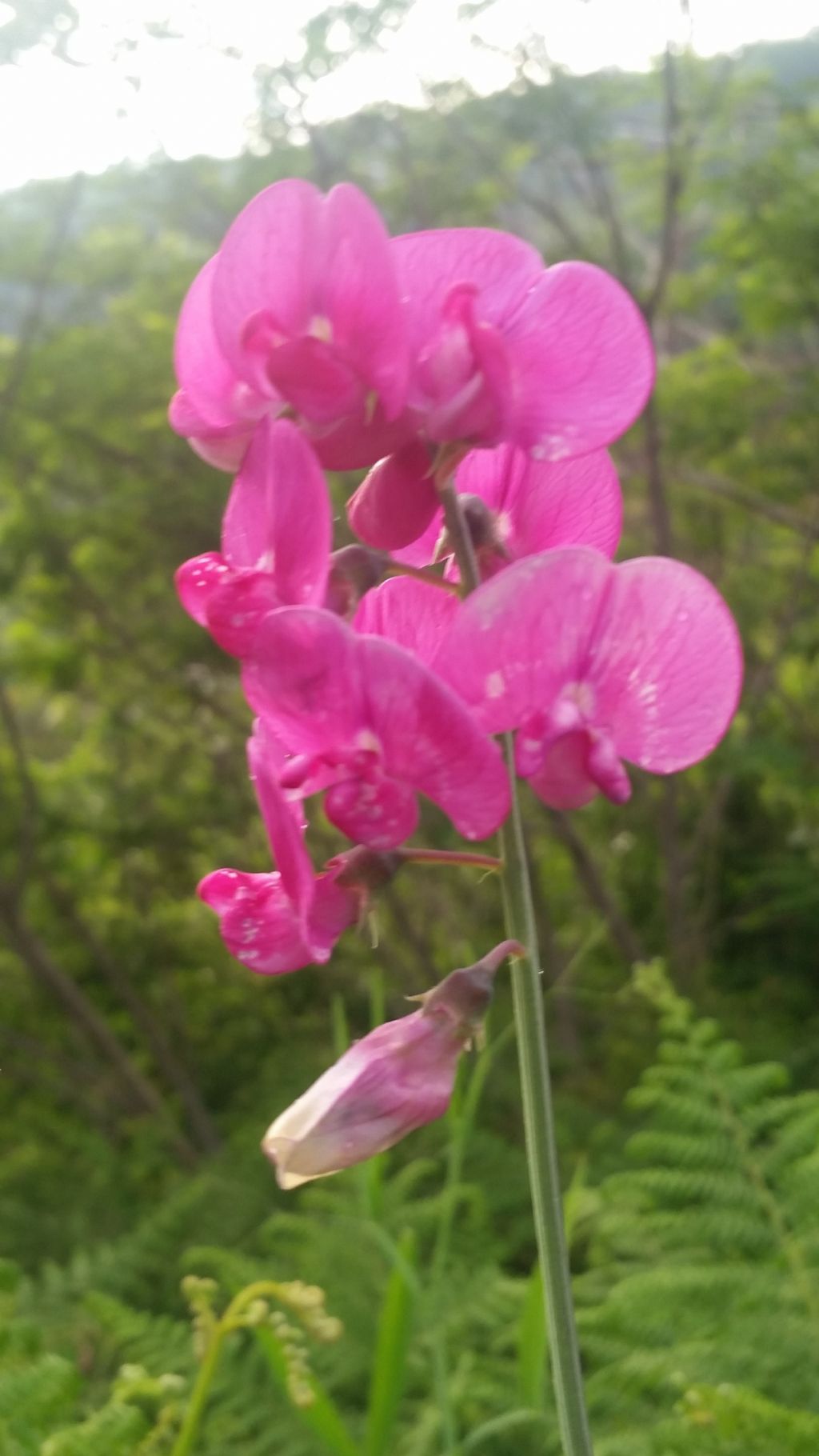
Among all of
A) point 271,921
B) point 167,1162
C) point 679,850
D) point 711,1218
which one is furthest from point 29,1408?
point 679,850

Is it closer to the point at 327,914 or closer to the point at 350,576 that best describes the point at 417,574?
the point at 350,576

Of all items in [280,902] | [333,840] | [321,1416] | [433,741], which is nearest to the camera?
[433,741]

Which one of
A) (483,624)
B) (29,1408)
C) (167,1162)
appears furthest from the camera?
(167,1162)

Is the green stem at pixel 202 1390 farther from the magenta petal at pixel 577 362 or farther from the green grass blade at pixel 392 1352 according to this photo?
the magenta petal at pixel 577 362

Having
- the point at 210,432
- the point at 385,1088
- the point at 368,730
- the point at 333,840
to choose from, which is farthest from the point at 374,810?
the point at 333,840

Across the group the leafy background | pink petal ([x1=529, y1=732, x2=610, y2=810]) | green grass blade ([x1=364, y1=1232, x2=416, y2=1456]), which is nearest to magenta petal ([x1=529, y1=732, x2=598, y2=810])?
pink petal ([x1=529, y1=732, x2=610, y2=810])

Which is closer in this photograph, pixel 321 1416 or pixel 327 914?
pixel 327 914

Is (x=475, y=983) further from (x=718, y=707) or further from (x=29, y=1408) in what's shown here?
(x=29, y=1408)
